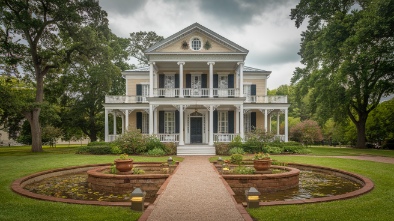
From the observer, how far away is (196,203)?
7254mm

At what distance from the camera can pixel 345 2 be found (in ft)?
87.8

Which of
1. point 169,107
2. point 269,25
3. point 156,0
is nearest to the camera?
point 156,0

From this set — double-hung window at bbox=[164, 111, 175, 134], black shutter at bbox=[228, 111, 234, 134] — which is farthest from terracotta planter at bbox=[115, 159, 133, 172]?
black shutter at bbox=[228, 111, 234, 134]

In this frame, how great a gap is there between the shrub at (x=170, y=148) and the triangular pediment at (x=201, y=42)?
7714mm

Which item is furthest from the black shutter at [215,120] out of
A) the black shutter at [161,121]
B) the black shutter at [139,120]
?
the black shutter at [139,120]

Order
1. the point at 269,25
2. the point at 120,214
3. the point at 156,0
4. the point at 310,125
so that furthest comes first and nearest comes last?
the point at 310,125 < the point at 269,25 < the point at 156,0 < the point at 120,214

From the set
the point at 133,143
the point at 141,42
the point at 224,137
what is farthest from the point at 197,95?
the point at 141,42

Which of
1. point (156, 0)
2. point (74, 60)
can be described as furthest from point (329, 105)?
point (74, 60)

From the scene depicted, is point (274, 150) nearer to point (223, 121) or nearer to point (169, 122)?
point (223, 121)

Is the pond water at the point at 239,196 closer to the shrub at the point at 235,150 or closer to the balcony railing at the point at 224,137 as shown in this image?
the shrub at the point at 235,150

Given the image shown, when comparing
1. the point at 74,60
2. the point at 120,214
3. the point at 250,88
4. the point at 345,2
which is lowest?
the point at 120,214

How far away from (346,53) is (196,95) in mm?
11721

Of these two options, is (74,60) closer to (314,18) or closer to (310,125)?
(314,18)

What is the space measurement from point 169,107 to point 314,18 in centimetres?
1702
